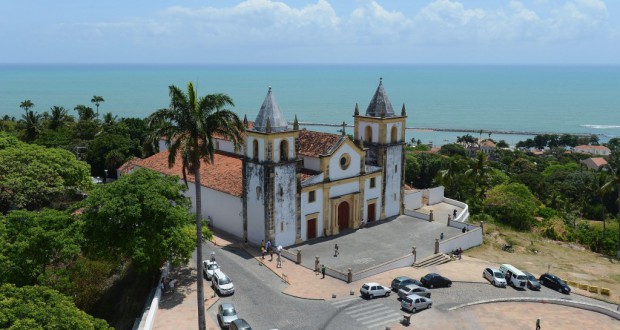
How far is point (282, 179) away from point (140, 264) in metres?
12.4

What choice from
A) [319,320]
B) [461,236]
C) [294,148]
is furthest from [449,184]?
[319,320]

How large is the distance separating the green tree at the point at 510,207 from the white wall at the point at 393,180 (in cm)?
1162

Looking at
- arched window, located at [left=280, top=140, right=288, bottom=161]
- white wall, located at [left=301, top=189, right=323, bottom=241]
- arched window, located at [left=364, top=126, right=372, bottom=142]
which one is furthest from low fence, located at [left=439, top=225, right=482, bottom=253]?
arched window, located at [left=280, top=140, right=288, bottom=161]

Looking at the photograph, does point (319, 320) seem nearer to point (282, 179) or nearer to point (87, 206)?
point (282, 179)

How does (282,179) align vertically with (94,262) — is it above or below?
above

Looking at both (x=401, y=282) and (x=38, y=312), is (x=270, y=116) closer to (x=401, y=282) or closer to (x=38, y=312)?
(x=401, y=282)

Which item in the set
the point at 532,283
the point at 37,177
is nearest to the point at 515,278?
the point at 532,283

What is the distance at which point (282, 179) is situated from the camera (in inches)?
1517

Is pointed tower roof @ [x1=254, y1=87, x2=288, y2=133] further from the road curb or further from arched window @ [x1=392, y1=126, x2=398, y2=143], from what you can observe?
the road curb

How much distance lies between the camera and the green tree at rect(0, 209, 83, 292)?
26047 millimetres

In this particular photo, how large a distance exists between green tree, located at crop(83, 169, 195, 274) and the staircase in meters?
15.7

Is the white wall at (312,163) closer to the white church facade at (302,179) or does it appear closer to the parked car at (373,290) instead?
the white church facade at (302,179)

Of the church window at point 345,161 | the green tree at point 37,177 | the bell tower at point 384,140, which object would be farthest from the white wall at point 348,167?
the green tree at point 37,177

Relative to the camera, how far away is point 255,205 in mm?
39250
